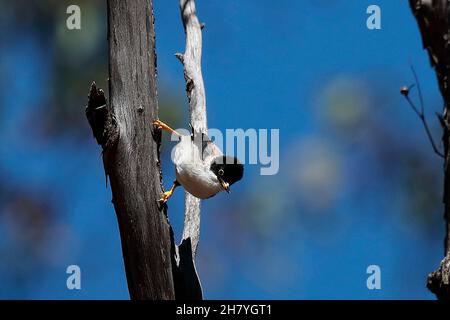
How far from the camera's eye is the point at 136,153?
3219 mm

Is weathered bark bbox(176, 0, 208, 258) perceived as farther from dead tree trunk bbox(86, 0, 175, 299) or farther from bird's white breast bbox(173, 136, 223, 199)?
dead tree trunk bbox(86, 0, 175, 299)

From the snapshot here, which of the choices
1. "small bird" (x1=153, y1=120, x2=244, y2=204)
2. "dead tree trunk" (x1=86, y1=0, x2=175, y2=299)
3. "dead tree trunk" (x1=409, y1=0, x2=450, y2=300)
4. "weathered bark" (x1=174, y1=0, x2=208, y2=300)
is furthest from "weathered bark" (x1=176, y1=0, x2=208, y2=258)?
"dead tree trunk" (x1=409, y1=0, x2=450, y2=300)

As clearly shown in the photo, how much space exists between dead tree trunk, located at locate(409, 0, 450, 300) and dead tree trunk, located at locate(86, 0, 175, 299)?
132 centimetres

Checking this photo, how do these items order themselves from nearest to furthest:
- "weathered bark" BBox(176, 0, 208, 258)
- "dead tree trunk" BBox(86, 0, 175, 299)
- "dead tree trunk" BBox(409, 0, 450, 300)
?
"dead tree trunk" BBox(409, 0, 450, 300)
"dead tree trunk" BBox(86, 0, 175, 299)
"weathered bark" BBox(176, 0, 208, 258)

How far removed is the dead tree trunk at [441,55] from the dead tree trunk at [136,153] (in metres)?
1.32

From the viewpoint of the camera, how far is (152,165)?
3.27 meters

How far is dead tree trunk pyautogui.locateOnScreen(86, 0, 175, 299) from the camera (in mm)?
3186

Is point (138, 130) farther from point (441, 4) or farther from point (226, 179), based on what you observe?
point (441, 4)

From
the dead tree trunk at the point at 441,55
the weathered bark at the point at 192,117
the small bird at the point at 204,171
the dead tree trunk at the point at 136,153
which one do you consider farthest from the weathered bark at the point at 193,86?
the dead tree trunk at the point at 441,55

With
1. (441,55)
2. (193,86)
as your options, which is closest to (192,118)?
(193,86)

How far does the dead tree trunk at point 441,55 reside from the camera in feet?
7.27

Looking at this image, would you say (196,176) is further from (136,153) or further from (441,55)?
(441,55)

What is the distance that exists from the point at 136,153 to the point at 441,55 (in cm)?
141
